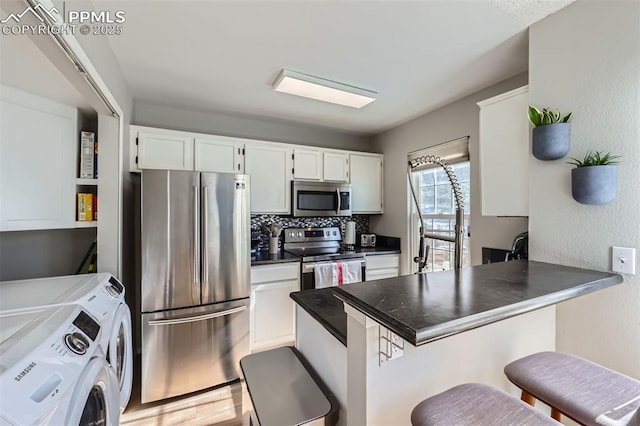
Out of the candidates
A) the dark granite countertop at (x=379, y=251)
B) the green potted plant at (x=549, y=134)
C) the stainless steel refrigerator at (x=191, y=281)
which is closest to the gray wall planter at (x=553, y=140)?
the green potted plant at (x=549, y=134)

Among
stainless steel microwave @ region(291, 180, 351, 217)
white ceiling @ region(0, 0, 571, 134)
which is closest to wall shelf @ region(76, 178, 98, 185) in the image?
white ceiling @ region(0, 0, 571, 134)

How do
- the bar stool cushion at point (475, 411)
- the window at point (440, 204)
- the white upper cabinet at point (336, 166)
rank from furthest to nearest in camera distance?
the white upper cabinet at point (336, 166)
the window at point (440, 204)
the bar stool cushion at point (475, 411)

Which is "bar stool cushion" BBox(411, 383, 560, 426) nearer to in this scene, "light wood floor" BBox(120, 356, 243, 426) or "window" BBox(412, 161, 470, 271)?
"light wood floor" BBox(120, 356, 243, 426)

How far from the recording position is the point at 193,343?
206cm

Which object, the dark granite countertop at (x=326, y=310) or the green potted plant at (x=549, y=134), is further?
the green potted plant at (x=549, y=134)

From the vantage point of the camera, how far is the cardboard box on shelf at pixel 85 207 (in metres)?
1.79

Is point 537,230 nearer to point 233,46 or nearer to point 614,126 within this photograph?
point 614,126

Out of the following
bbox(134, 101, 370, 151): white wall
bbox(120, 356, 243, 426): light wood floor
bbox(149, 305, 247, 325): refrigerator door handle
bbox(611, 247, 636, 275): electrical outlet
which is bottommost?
bbox(120, 356, 243, 426): light wood floor

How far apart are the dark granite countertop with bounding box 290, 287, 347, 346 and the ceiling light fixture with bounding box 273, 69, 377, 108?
63.6 inches

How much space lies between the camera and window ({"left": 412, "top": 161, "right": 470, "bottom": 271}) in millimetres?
2562

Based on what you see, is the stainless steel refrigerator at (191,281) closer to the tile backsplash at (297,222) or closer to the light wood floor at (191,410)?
the light wood floor at (191,410)

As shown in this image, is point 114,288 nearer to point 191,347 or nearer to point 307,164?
point 191,347

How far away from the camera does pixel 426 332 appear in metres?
0.63

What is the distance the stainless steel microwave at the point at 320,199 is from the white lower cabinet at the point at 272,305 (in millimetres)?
734
